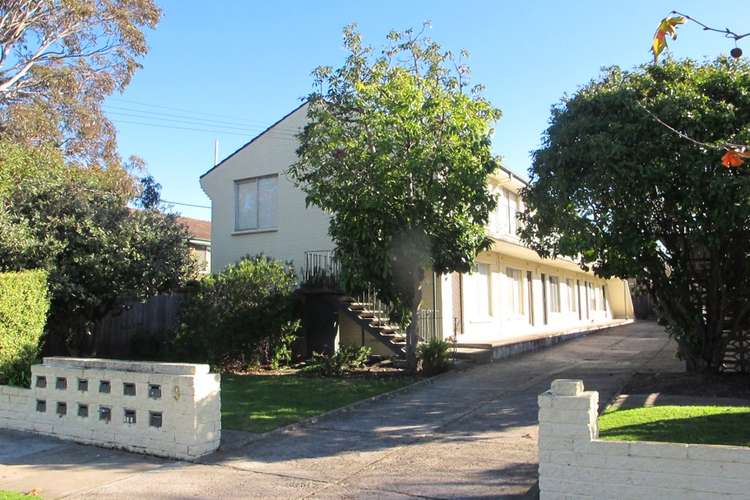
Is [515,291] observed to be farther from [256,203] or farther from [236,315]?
[236,315]

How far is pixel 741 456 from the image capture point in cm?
443

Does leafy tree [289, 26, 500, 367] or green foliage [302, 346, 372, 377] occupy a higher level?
leafy tree [289, 26, 500, 367]

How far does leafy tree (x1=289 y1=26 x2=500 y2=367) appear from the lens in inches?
460

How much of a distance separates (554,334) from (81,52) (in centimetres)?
1930

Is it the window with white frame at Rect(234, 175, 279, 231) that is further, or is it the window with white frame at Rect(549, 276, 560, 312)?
the window with white frame at Rect(549, 276, 560, 312)

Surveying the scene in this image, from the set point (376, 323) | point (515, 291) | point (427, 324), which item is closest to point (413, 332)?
point (376, 323)

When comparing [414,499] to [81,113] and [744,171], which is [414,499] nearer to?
[744,171]

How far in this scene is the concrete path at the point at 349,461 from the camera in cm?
588

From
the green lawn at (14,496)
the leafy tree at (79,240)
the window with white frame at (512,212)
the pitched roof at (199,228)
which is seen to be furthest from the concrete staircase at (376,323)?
the pitched roof at (199,228)

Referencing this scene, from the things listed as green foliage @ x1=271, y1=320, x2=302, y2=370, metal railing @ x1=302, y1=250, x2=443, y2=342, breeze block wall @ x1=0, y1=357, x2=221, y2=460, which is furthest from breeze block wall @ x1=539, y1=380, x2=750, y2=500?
green foliage @ x1=271, y1=320, x2=302, y2=370

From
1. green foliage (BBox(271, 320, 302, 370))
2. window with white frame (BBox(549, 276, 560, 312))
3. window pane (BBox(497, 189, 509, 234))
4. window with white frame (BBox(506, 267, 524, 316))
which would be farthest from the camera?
window with white frame (BBox(549, 276, 560, 312))

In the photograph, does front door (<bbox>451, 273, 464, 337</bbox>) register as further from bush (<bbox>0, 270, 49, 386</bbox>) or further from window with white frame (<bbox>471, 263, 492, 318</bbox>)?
bush (<bbox>0, 270, 49, 386</bbox>)

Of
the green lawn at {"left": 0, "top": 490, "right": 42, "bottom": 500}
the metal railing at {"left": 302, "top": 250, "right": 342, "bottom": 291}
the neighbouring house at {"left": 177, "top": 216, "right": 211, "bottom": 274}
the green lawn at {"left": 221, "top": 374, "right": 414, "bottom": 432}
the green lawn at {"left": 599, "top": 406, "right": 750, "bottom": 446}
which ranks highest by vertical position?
the neighbouring house at {"left": 177, "top": 216, "right": 211, "bottom": 274}

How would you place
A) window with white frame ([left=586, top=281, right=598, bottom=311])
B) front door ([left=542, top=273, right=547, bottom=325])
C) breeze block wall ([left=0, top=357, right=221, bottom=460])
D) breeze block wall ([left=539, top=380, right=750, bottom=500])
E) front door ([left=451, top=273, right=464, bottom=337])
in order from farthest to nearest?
1. window with white frame ([left=586, top=281, right=598, bottom=311])
2. front door ([left=542, top=273, right=547, bottom=325])
3. front door ([left=451, top=273, right=464, bottom=337])
4. breeze block wall ([left=0, top=357, right=221, bottom=460])
5. breeze block wall ([left=539, top=380, right=750, bottom=500])
